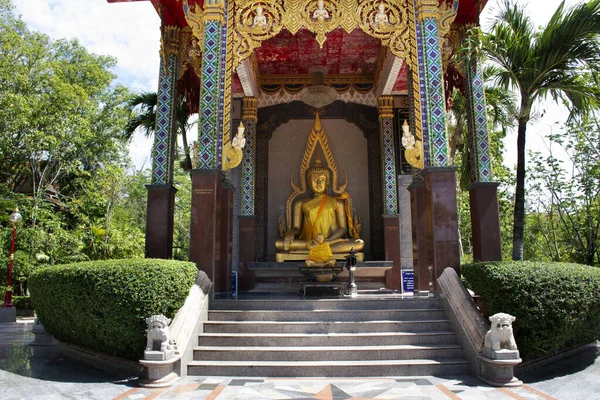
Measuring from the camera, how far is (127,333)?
5852 mm

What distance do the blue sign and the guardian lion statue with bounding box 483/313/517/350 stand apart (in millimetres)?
4396

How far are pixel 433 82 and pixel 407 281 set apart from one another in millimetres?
4029

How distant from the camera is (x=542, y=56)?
807cm

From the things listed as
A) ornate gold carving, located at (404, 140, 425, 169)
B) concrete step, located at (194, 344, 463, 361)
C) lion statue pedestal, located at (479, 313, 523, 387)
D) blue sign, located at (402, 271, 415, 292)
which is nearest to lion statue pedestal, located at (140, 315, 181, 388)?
concrete step, located at (194, 344, 463, 361)

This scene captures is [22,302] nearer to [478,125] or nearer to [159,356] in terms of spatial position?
[159,356]

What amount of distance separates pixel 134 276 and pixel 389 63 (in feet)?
26.0

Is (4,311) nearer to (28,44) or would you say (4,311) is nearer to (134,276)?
(134,276)

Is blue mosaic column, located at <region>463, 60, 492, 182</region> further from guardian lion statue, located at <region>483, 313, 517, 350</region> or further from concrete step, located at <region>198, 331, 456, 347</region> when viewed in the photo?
guardian lion statue, located at <region>483, 313, 517, 350</region>

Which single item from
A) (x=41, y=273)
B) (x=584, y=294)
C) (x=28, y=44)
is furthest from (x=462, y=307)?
(x=28, y=44)

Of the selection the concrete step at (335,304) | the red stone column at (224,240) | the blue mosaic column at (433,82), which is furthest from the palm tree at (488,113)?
the red stone column at (224,240)

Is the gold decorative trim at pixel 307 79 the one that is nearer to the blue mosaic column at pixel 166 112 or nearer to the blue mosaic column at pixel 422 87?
the blue mosaic column at pixel 166 112

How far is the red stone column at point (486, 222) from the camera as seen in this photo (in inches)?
324

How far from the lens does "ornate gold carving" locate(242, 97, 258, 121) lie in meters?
12.9

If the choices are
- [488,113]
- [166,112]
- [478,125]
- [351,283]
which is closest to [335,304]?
[351,283]
